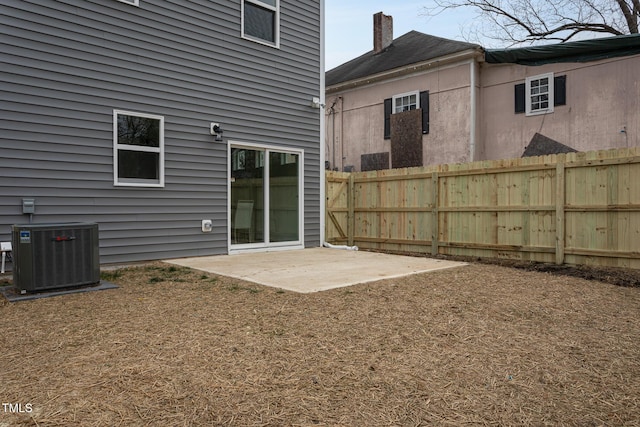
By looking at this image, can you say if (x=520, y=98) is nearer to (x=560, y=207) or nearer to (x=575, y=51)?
(x=575, y=51)

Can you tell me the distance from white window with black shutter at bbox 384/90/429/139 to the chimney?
3531mm

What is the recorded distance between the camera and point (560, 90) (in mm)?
11422

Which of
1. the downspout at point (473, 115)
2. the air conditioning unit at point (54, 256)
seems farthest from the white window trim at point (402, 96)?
the air conditioning unit at point (54, 256)

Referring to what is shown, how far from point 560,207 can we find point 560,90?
6098 mm

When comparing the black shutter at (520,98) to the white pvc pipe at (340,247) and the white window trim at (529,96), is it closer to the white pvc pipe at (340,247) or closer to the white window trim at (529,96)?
the white window trim at (529,96)

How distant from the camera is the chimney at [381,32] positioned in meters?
17.0

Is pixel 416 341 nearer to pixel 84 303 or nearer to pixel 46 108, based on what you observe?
pixel 84 303

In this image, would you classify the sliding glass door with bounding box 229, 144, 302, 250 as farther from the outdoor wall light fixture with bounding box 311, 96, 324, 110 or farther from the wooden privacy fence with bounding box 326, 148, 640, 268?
the wooden privacy fence with bounding box 326, 148, 640, 268

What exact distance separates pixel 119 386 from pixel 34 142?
4.56 metres

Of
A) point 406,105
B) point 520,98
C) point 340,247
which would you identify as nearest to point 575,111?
point 520,98

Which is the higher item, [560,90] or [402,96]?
[402,96]

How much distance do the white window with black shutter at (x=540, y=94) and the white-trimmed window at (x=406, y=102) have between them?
9.98 ft

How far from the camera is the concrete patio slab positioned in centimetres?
518

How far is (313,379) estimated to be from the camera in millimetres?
2449
